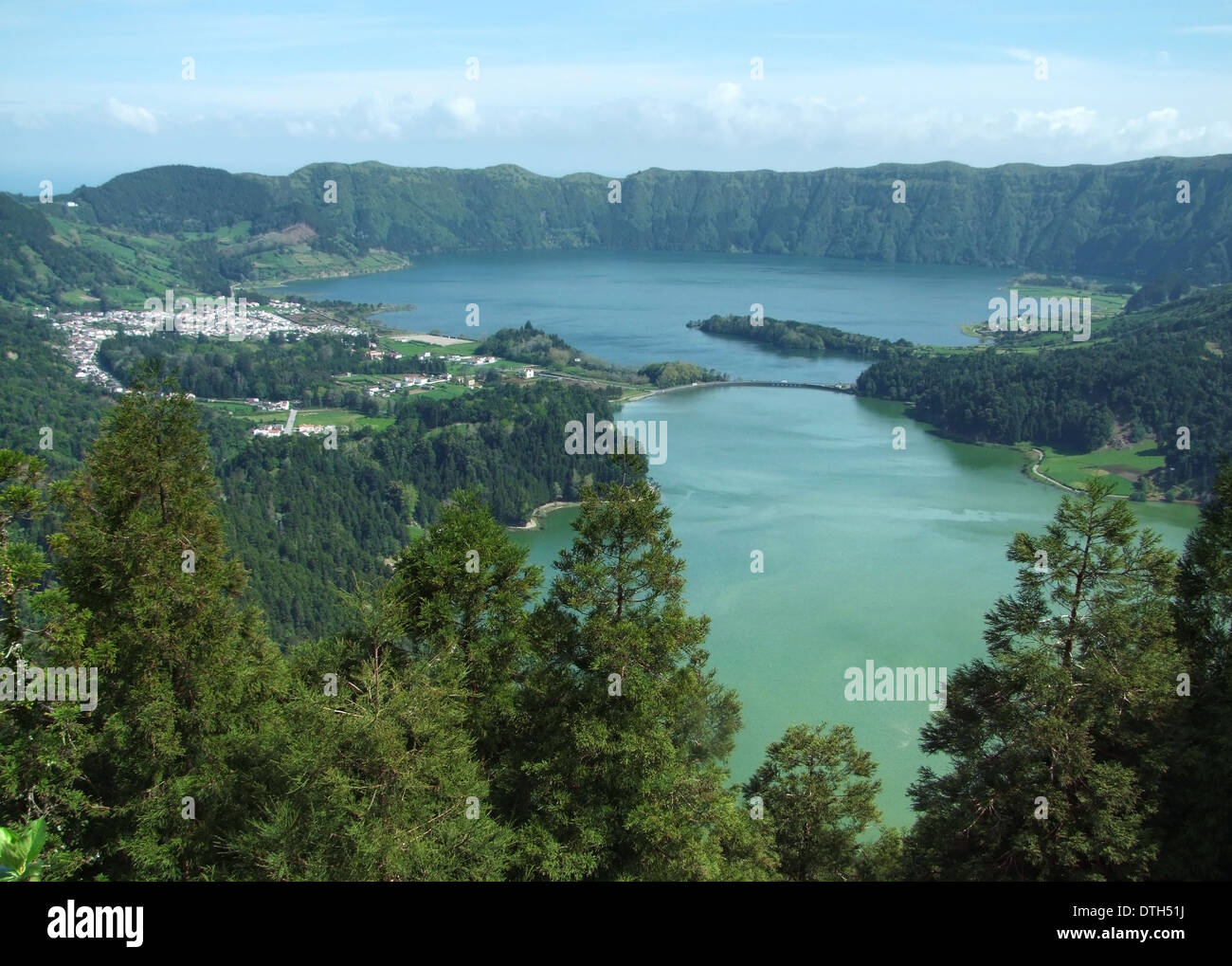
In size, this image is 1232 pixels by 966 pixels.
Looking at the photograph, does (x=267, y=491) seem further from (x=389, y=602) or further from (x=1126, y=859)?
(x=1126, y=859)

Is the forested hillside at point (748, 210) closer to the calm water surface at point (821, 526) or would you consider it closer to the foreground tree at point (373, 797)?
the calm water surface at point (821, 526)

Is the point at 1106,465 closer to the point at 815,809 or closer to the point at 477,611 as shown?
the point at 815,809

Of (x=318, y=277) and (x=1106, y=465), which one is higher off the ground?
(x=318, y=277)

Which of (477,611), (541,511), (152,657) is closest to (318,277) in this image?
(541,511)

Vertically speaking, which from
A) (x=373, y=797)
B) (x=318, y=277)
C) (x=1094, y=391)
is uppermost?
(x=318, y=277)

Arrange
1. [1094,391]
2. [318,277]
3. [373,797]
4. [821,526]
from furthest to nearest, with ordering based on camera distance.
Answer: [318,277]
[1094,391]
[821,526]
[373,797]

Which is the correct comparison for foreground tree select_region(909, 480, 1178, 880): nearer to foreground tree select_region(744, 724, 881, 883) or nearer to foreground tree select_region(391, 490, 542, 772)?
foreground tree select_region(744, 724, 881, 883)

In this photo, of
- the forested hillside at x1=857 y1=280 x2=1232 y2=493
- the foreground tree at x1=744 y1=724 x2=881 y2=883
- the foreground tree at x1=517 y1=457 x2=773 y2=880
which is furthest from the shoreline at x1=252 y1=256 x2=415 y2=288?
the foreground tree at x1=517 y1=457 x2=773 y2=880
